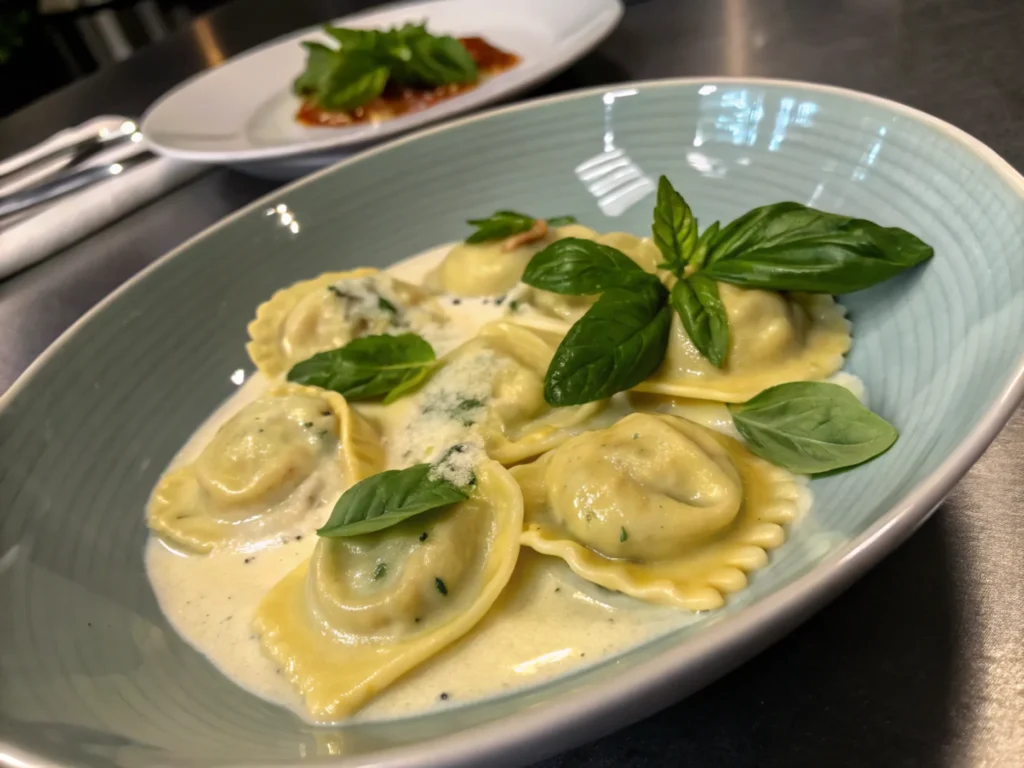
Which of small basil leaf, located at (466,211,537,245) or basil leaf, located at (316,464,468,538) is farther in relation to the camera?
small basil leaf, located at (466,211,537,245)

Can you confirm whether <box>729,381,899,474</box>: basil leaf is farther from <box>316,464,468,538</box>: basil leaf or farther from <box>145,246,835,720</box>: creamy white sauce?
<box>316,464,468,538</box>: basil leaf

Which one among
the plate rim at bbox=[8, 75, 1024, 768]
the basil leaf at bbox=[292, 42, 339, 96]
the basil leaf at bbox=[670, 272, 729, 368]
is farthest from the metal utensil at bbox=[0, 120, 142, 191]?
the plate rim at bbox=[8, 75, 1024, 768]

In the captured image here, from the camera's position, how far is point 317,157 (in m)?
3.46

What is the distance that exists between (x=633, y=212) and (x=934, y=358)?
1329mm

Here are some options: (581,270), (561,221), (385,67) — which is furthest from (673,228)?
(385,67)

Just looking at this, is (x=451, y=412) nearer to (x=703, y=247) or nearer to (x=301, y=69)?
(x=703, y=247)

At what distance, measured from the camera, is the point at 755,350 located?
6.78 feet

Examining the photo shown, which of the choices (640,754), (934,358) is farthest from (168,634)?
(934,358)

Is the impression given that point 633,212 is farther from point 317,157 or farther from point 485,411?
point 317,157

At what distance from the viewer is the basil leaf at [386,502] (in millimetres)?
1720

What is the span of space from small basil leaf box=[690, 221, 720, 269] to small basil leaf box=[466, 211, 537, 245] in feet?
2.43

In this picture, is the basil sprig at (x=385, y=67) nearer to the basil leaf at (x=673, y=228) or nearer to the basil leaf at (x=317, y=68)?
the basil leaf at (x=317, y=68)

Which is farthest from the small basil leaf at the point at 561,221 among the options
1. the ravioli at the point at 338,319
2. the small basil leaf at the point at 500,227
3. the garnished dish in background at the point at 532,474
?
the ravioli at the point at 338,319

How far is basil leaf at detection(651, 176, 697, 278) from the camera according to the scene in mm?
2121
